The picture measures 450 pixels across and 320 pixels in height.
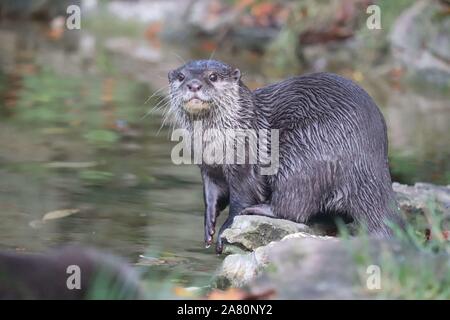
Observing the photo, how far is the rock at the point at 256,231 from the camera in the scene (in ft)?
19.3

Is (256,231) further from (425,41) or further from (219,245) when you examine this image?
(425,41)

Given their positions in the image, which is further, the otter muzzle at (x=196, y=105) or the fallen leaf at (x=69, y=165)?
the fallen leaf at (x=69, y=165)

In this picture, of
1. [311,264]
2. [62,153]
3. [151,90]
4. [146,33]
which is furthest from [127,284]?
[146,33]

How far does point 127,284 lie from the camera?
415cm

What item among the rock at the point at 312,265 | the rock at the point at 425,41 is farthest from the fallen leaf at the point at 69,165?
the rock at the point at 425,41

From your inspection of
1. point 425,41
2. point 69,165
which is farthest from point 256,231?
point 425,41

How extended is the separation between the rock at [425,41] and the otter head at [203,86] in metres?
7.40

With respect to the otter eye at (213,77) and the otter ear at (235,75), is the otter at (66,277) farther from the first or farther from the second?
the otter ear at (235,75)

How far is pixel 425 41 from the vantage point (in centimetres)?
1382

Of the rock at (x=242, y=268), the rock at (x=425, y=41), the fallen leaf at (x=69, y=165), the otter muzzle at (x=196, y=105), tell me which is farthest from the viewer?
the rock at (x=425, y=41)

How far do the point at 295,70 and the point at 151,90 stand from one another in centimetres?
298

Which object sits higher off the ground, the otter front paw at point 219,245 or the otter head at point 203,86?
the otter head at point 203,86

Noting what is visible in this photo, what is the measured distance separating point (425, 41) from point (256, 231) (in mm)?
8524

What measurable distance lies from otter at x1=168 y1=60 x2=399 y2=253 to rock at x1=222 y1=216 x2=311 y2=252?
0.19 meters
